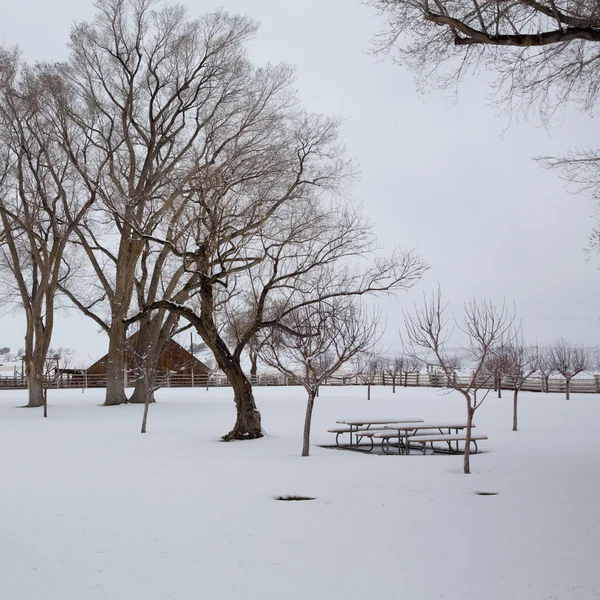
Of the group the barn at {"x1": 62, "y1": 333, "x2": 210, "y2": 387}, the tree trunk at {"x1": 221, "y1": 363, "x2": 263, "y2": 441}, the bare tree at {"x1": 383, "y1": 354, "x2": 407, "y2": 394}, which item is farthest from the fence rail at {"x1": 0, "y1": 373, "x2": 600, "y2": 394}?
the tree trunk at {"x1": 221, "y1": 363, "x2": 263, "y2": 441}

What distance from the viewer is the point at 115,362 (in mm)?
27828

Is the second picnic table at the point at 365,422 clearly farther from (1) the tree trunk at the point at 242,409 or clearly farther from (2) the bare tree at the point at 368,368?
(2) the bare tree at the point at 368,368

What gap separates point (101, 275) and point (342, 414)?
1119cm

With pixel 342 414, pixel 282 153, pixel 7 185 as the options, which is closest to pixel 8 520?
pixel 282 153

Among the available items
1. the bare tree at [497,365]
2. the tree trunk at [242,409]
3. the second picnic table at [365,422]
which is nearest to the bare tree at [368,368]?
the second picnic table at [365,422]

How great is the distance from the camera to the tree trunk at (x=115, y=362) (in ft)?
89.9

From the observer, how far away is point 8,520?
8.00 m

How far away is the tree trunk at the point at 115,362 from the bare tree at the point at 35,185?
2.45m

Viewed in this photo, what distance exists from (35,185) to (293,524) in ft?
81.3

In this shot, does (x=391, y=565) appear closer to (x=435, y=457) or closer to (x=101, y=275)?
(x=435, y=457)

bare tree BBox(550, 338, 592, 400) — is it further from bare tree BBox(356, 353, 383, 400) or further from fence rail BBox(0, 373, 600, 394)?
bare tree BBox(356, 353, 383, 400)

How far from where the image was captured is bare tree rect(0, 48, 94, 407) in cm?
2580

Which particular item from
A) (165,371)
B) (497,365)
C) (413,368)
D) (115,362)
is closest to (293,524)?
(497,365)

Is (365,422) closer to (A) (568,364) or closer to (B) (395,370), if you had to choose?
(A) (568,364)
